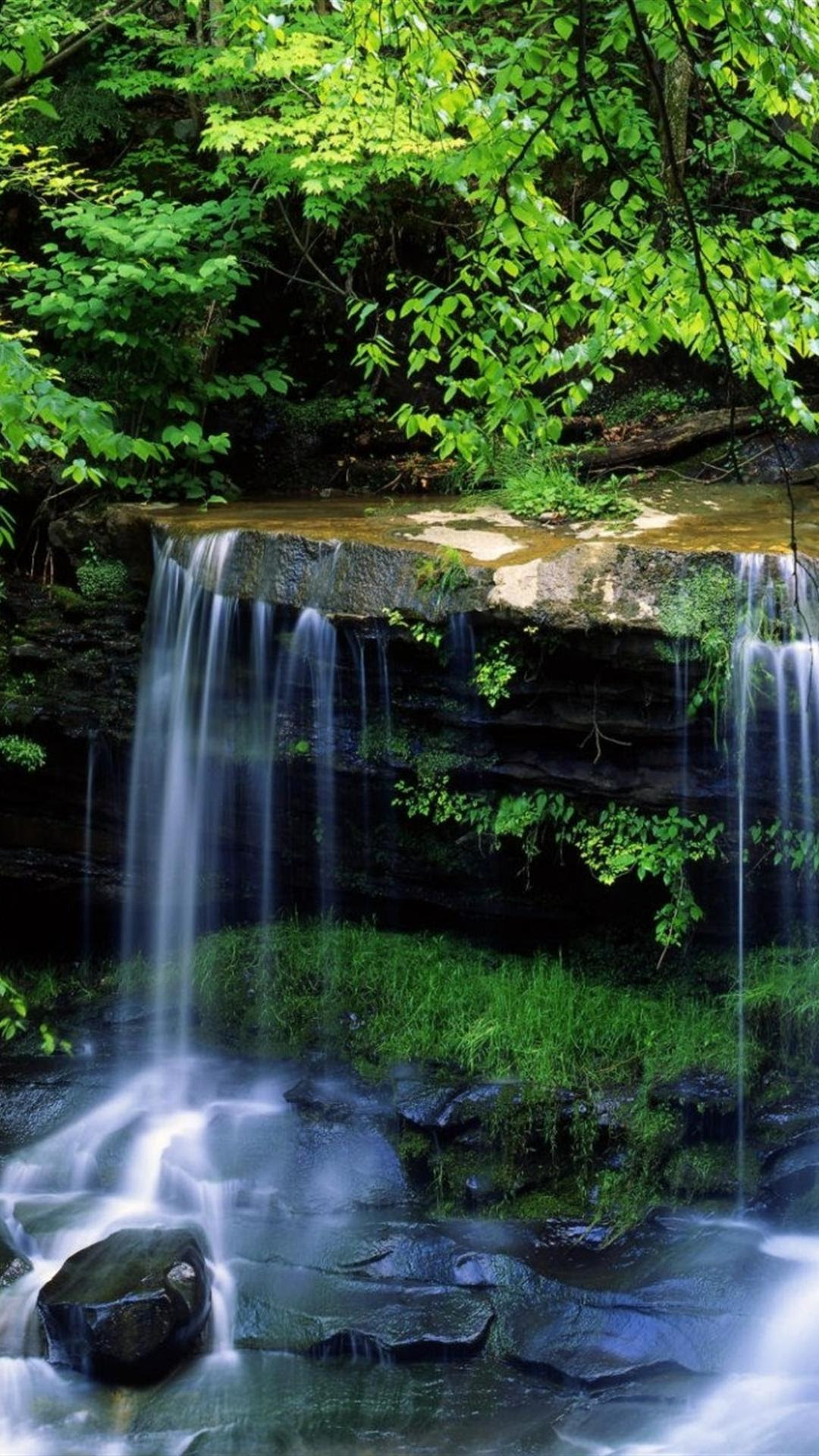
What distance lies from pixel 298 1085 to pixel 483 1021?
3.62ft

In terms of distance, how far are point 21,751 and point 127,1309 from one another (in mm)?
3653

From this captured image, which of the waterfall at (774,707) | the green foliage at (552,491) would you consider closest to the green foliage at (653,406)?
the green foliage at (552,491)

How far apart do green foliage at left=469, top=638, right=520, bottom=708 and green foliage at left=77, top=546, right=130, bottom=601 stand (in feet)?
8.60

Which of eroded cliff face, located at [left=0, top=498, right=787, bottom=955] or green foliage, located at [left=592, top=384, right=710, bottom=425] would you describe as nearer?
eroded cliff face, located at [left=0, top=498, right=787, bottom=955]

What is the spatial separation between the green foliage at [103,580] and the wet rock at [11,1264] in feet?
12.6

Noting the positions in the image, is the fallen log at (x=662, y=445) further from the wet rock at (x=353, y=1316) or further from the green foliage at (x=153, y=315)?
the wet rock at (x=353, y=1316)

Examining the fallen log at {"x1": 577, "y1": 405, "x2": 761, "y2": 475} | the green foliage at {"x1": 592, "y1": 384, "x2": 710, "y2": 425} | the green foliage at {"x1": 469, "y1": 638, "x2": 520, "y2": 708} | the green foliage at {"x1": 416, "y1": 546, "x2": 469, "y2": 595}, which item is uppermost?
the green foliage at {"x1": 592, "y1": 384, "x2": 710, "y2": 425}

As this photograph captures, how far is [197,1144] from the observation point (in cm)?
696

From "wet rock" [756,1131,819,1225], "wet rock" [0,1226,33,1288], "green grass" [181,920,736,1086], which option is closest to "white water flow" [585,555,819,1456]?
"wet rock" [756,1131,819,1225]

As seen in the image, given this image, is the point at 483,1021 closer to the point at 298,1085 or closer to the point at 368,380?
the point at 298,1085

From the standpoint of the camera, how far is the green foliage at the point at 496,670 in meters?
6.71

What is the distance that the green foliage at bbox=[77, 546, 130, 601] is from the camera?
810 centimetres

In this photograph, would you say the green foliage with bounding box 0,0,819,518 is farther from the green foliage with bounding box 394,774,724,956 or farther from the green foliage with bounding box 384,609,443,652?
the green foliage with bounding box 394,774,724,956

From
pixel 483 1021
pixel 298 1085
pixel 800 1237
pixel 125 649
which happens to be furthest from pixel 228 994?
pixel 800 1237
